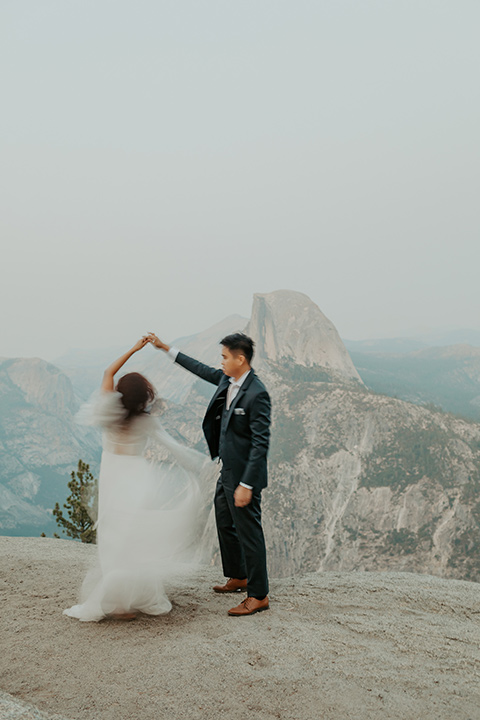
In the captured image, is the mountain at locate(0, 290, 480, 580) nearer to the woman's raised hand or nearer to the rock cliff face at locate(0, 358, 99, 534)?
the woman's raised hand

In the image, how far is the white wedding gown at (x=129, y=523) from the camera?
175 inches

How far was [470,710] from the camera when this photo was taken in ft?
10.5

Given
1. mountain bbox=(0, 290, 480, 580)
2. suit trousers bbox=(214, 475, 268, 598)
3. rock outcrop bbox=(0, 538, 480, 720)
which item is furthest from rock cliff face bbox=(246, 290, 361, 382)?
suit trousers bbox=(214, 475, 268, 598)

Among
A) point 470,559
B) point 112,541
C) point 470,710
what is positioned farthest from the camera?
point 470,559

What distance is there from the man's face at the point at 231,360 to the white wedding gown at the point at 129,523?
834mm

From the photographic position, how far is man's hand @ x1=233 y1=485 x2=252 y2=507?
4.71 meters

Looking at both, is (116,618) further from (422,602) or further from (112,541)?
(422,602)

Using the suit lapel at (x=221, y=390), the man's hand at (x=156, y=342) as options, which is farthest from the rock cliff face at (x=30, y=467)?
the suit lapel at (x=221, y=390)

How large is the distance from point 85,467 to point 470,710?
15.1 metres

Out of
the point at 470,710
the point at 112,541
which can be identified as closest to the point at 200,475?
the point at 112,541

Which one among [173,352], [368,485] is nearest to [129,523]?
[173,352]

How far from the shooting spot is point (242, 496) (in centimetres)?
473

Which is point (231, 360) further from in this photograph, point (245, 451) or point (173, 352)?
point (173, 352)

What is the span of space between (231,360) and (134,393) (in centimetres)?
97
